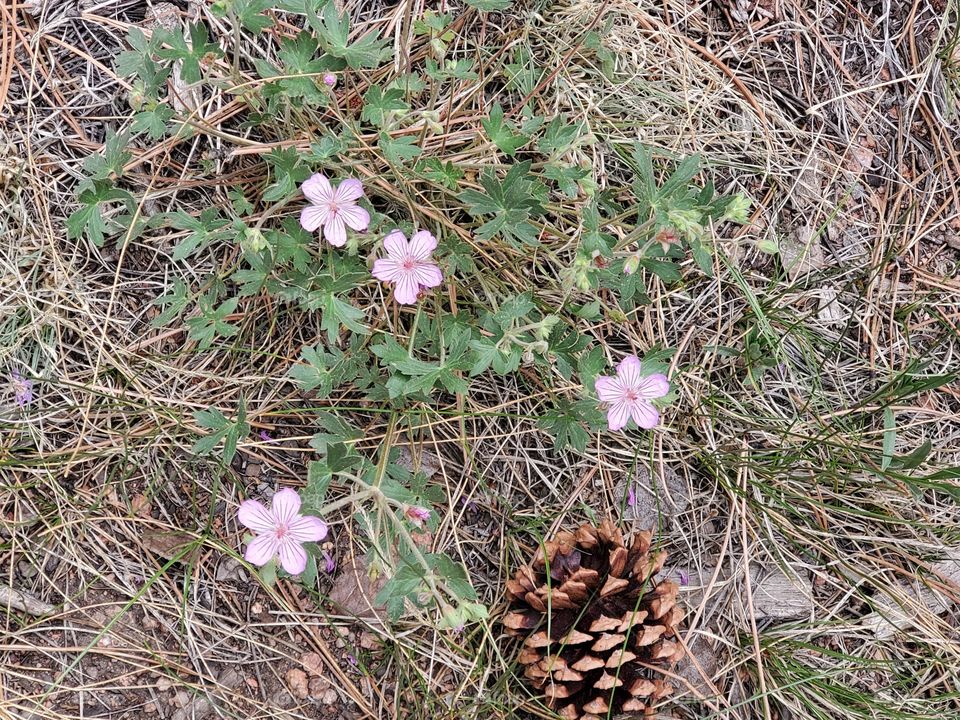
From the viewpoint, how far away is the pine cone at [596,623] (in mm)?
2654

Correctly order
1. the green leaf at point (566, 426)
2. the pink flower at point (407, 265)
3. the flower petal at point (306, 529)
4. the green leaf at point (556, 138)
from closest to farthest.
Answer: the flower petal at point (306, 529) < the pink flower at point (407, 265) < the green leaf at point (566, 426) < the green leaf at point (556, 138)

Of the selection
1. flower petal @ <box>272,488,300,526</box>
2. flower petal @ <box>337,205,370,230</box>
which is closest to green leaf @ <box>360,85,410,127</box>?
flower petal @ <box>337,205,370,230</box>

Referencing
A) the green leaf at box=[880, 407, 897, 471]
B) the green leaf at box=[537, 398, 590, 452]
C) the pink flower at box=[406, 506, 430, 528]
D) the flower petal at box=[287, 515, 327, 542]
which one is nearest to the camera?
the flower petal at box=[287, 515, 327, 542]

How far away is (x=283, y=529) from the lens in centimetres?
228

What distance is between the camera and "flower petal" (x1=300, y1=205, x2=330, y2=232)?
2.45 meters

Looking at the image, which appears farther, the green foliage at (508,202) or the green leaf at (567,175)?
the green leaf at (567,175)

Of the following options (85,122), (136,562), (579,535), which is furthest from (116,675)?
(85,122)

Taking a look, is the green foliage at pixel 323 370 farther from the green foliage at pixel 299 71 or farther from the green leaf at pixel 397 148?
the green foliage at pixel 299 71

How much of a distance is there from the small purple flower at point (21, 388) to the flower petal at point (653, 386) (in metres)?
2.12

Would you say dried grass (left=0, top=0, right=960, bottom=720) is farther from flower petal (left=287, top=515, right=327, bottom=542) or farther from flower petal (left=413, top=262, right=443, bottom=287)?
flower petal (left=287, top=515, right=327, bottom=542)

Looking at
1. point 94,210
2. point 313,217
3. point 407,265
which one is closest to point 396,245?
point 407,265

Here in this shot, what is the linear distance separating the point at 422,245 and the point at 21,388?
1.53m

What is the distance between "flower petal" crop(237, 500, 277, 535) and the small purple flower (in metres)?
1.06

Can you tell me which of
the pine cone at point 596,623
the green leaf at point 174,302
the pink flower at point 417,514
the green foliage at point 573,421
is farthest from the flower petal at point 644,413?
the green leaf at point 174,302
